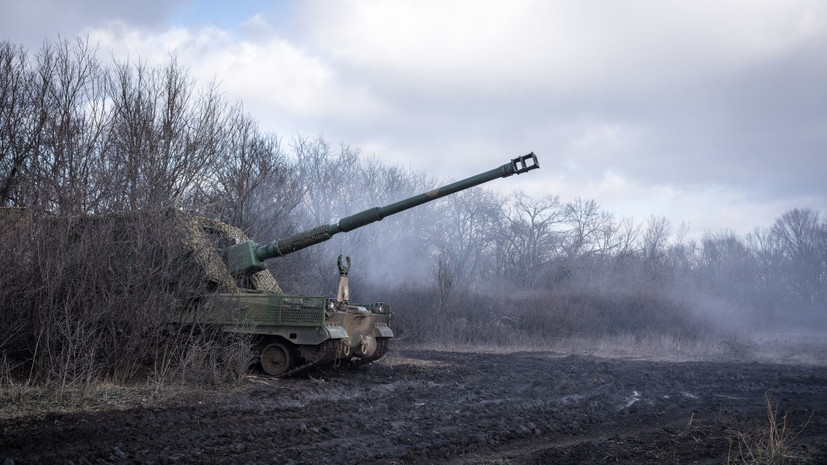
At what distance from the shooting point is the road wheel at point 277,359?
10039mm

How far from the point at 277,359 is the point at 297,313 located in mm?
843

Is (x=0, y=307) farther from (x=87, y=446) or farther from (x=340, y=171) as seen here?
(x=340, y=171)

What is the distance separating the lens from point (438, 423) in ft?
23.0

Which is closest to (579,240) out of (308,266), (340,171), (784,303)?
(784,303)

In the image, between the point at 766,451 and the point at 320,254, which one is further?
the point at 320,254

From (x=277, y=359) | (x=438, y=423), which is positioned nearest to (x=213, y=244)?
(x=277, y=359)

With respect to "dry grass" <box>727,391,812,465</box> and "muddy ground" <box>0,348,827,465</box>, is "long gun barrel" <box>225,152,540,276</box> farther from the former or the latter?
"dry grass" <box>727,391,812,465</box>

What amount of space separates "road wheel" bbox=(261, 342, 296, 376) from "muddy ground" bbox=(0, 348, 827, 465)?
0.29m

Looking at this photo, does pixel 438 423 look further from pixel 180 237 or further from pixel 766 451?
pixel 180 237

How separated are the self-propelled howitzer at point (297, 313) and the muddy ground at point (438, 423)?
418mm

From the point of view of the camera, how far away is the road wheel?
10.0 m

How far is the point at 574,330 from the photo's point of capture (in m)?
23.1

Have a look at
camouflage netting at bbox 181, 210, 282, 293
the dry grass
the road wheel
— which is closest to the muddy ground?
the dry grass

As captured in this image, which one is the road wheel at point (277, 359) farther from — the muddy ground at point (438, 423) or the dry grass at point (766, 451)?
the dry grass at point (766, 451)
